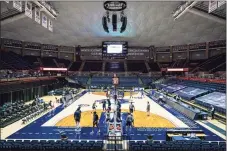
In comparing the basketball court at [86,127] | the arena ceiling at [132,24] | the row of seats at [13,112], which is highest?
the arena ceiling at [132,24]

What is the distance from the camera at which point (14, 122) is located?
16891 mm

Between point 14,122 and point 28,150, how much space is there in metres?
8.47

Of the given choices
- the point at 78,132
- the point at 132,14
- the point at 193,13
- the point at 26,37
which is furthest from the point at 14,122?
the point at 26,37

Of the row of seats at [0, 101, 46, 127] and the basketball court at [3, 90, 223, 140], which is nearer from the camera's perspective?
the basketball court at [3, 90, 223, 140]

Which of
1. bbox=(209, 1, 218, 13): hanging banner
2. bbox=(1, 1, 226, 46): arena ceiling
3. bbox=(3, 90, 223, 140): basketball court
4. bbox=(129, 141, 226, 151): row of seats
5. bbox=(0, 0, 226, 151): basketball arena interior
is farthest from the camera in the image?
bbox=(1, 1, 226, 46): arena ceiling

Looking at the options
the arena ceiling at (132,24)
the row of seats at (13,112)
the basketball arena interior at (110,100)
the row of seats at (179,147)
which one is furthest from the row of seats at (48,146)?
the arena ceiling at (132,24)

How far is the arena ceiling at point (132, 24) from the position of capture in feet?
119

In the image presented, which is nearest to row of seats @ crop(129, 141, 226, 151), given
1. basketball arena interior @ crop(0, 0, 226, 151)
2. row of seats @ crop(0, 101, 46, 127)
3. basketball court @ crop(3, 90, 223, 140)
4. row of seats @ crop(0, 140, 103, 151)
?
basketball arena interior @ crop(0, 0, 226, 151)

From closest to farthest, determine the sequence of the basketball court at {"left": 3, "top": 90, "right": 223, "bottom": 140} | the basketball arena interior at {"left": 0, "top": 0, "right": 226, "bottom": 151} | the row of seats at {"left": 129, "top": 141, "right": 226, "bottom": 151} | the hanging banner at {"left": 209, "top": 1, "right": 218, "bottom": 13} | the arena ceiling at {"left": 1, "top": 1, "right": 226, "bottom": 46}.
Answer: the row of seats at {"left": 129, "top": 141, "right": 226, "bottom": 151} < the basketball arena interior at {"left": 0, "top": 0, "right": 226, "bottom": 151} < the basketball court at {"left": 3, "top": 90, "right": 223, "bottom": 140} < the hanging banner at {"left": 209, "top": 1, "right": 218, "bottom": 13} < the arena ceiling at {"left": 1, "top": 1, "right": 226, "bottom": 46}

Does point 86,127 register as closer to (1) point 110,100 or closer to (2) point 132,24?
(1) point 110,100

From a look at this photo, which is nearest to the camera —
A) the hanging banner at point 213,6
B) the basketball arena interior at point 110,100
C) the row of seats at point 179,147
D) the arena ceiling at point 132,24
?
the row of seats at point 179,147

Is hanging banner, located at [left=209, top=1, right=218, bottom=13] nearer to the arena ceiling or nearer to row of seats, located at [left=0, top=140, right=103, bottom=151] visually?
the arena ceiling

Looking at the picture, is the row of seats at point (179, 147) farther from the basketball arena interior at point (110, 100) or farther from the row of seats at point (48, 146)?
the row of seats at point (48, 146)

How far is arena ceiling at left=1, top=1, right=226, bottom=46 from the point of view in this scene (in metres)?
36.1
